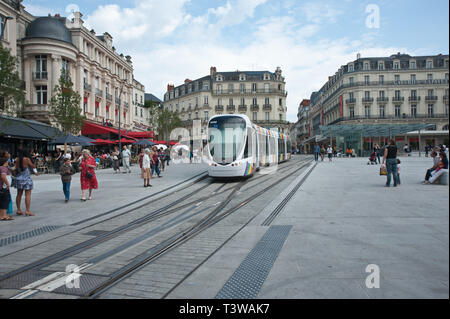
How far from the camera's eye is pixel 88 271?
13.5 ft

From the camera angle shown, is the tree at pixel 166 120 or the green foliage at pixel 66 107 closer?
the green foliage at pixel 66 107

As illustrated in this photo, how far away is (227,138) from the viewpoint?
13.6 metres

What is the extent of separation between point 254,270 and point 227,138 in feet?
33.0

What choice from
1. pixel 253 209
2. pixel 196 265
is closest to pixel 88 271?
pixel 196 265

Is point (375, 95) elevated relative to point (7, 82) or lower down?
elevated

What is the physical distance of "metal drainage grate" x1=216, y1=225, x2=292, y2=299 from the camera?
3275 millimetres

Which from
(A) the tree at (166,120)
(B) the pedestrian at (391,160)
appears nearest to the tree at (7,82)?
(B) the pedestrian at (391,160)

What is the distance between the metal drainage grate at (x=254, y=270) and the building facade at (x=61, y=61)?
21873mm

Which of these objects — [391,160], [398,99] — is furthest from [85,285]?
[398,99]

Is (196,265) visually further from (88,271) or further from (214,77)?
(214,77)

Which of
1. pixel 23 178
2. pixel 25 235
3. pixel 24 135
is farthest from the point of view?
pixel 24 135

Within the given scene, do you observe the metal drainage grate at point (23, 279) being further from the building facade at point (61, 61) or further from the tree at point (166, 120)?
the tree at point (166, 120)

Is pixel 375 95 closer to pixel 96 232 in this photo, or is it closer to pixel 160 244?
pixel 96 232

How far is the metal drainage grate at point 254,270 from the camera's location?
10.7 feet
